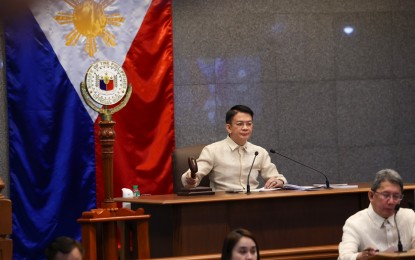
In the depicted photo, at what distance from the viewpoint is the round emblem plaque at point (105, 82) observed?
537 centimetres

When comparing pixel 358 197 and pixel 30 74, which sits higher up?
pixel 30 74

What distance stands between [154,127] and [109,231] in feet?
5.61

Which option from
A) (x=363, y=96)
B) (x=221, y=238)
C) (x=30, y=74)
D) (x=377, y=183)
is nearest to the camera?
(x=377, y=183)

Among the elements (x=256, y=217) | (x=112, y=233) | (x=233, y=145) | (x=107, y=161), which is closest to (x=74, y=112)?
(x=107, y=161)

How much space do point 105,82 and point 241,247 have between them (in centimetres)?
257

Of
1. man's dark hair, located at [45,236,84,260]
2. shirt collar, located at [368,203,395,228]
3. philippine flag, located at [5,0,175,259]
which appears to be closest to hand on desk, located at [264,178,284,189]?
philippine flag, located at [5,0,175,259]

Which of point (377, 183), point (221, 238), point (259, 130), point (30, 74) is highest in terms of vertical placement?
point (30, 74)

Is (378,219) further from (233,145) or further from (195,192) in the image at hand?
(233,145)

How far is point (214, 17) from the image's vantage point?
6965 mm

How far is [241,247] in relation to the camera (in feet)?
10.2

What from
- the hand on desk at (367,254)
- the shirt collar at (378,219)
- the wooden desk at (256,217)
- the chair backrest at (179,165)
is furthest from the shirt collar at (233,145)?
the hand on desk at (367,254)

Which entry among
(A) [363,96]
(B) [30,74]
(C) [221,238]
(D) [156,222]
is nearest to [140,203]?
(D) [156,222]

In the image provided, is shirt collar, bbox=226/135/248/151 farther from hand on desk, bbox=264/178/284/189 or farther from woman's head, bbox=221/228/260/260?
woman's head, bbox=221/228/260/260

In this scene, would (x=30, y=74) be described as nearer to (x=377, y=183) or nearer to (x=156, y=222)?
(x=156, y=222)
